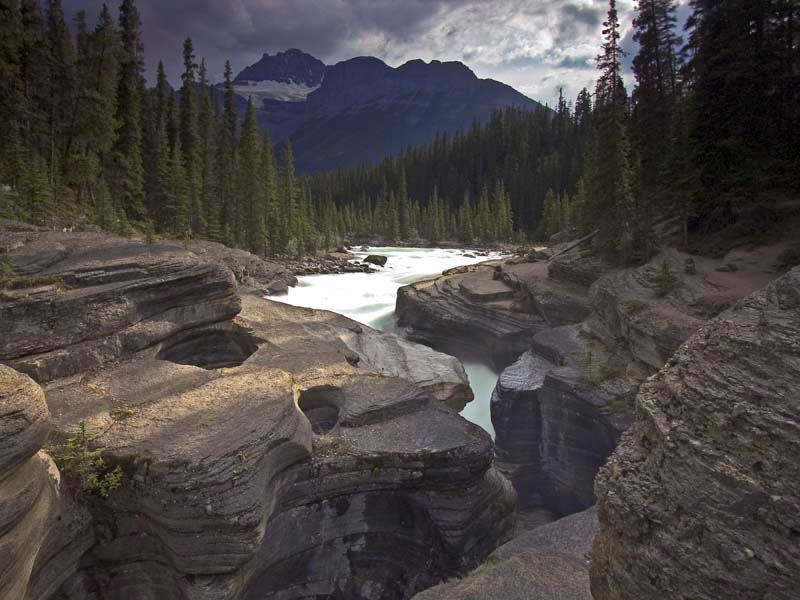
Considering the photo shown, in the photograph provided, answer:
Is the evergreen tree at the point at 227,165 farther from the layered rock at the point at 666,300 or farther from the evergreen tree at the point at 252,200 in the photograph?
the layered rock at the point at 666,300

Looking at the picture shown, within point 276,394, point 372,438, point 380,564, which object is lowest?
point 380,564

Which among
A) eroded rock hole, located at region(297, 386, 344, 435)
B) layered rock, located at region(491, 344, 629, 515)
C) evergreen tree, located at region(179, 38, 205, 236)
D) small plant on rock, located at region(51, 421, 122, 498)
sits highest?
evergreen tree, located at region(179, 38, 205, 236)

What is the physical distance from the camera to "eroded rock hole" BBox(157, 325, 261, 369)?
14.8 meters

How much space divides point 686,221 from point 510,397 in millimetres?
10669

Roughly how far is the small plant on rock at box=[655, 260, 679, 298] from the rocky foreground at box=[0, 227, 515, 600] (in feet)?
30.3

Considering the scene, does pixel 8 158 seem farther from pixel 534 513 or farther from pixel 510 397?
pixel 534 513

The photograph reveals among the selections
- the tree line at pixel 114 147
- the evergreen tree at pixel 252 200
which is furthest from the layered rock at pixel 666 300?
the evergreen tree at pixel 252 200

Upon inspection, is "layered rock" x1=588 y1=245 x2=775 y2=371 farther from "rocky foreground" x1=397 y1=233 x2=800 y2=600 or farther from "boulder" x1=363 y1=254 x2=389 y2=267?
"boulder" x1=363 y1=254 x2=389 y2=267

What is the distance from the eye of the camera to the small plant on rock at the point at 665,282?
16.2 meters

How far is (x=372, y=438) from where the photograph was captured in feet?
35.5

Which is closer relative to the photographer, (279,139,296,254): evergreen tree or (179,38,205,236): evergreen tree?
(179,38,205,236): evergreen tree

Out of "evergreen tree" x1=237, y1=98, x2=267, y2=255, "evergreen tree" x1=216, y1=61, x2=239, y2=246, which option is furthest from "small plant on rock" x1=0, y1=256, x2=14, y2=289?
"evergreen tree" x1=237, y1=98, x2=267, y2=255

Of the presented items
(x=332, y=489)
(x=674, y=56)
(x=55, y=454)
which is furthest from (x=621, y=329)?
(x=674, y=56)

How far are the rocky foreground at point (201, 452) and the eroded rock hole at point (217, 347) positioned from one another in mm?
48
